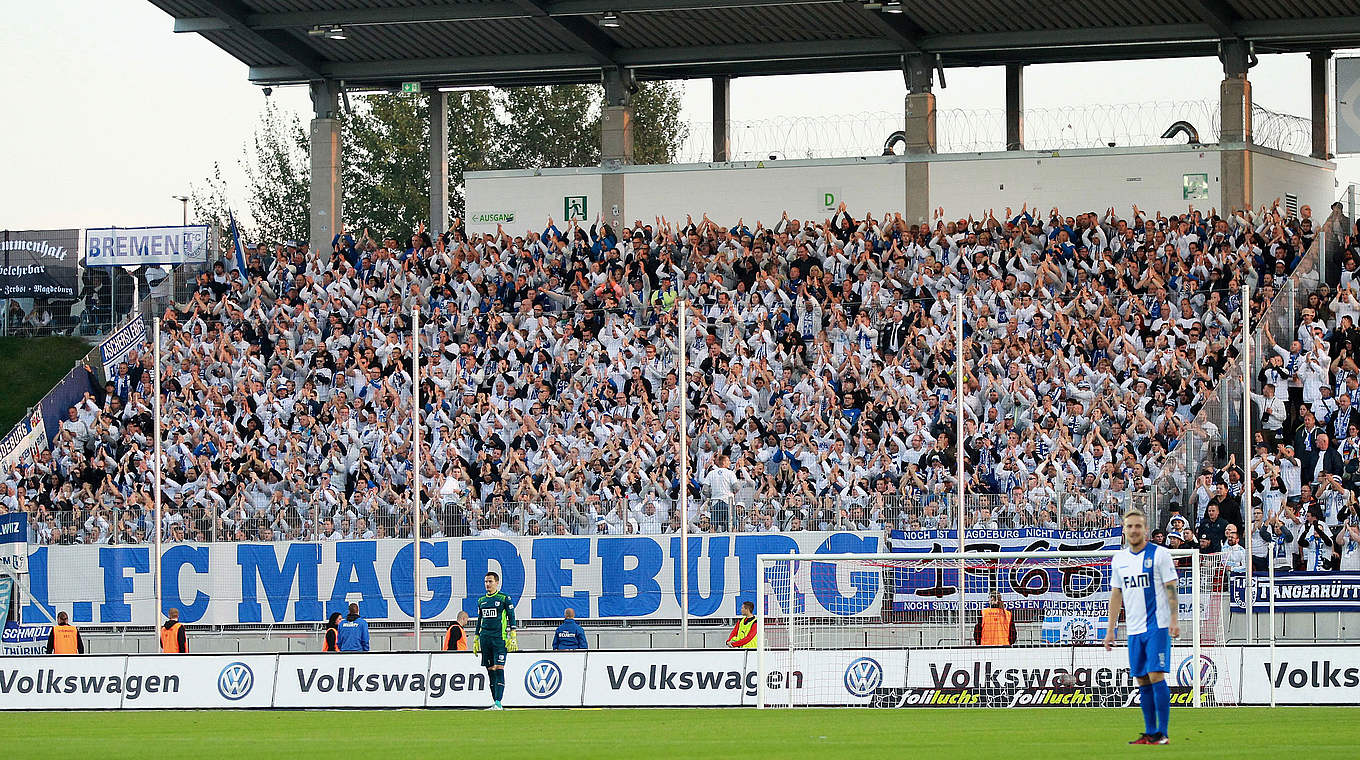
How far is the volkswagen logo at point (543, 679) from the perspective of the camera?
24.8 m

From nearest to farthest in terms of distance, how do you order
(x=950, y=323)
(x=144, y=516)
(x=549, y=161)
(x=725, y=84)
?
(x=144, y=516) → (x=950, y=323) → (x=725, y=84) → (x=549, y=161)

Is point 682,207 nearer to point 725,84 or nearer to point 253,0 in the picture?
point 725,84

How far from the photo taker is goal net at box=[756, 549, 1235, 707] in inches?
906

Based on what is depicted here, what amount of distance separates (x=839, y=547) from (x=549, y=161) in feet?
173

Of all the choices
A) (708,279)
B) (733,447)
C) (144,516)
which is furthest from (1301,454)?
(144,516)

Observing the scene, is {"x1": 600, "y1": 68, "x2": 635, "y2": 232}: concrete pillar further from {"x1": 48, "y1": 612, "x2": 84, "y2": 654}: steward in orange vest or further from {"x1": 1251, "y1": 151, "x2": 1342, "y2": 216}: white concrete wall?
{"x1": 48, "y1": 612, "x2": 84, "y2": 654}: steward in orange vest

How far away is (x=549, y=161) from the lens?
79938mm

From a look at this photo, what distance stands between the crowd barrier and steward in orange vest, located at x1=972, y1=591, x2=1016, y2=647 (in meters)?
1.82

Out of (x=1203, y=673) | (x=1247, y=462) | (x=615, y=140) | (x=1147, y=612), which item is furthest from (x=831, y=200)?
(x=1147, y=612)

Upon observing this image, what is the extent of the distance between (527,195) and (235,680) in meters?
21.1

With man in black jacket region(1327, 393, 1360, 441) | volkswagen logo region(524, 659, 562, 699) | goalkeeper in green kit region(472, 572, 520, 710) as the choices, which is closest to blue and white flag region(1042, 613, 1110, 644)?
man in black jacket region(1327, 393, 1360, 441)

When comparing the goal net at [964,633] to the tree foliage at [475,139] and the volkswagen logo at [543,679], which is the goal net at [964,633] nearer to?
the volkswagen logo at [543,679]

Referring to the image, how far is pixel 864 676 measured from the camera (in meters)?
23.7

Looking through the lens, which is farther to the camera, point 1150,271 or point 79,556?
point 1150,271
